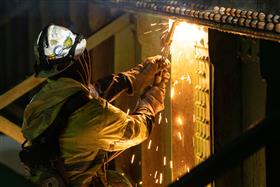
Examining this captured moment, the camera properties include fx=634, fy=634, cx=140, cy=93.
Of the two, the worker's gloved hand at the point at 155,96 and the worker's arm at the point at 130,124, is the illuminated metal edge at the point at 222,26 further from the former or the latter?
the worker's arm at the point at 130,124

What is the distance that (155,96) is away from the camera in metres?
5.00

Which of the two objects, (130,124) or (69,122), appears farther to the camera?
(130,124)

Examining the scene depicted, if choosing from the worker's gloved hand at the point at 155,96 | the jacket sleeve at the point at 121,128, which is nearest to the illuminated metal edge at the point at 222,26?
the worker's gloved hand at the point at 155,96

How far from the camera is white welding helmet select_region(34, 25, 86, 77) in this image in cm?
458

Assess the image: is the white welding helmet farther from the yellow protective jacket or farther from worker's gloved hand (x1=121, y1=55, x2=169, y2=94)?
worker's gloved hand (x1=121, y1=55, x2=169, y2=94)

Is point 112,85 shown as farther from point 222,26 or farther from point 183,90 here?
point 222,26

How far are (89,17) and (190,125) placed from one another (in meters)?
Result: 3.55

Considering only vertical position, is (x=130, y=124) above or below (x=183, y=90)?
above

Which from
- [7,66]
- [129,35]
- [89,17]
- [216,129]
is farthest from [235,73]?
[7,66]

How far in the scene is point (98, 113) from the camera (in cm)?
446

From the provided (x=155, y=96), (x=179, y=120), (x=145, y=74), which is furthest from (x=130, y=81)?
(x=179, y=120)

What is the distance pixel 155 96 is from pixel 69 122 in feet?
2.68

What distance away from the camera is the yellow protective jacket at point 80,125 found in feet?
14.6

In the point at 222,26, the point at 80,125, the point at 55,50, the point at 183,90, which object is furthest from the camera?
the point at 183,90
